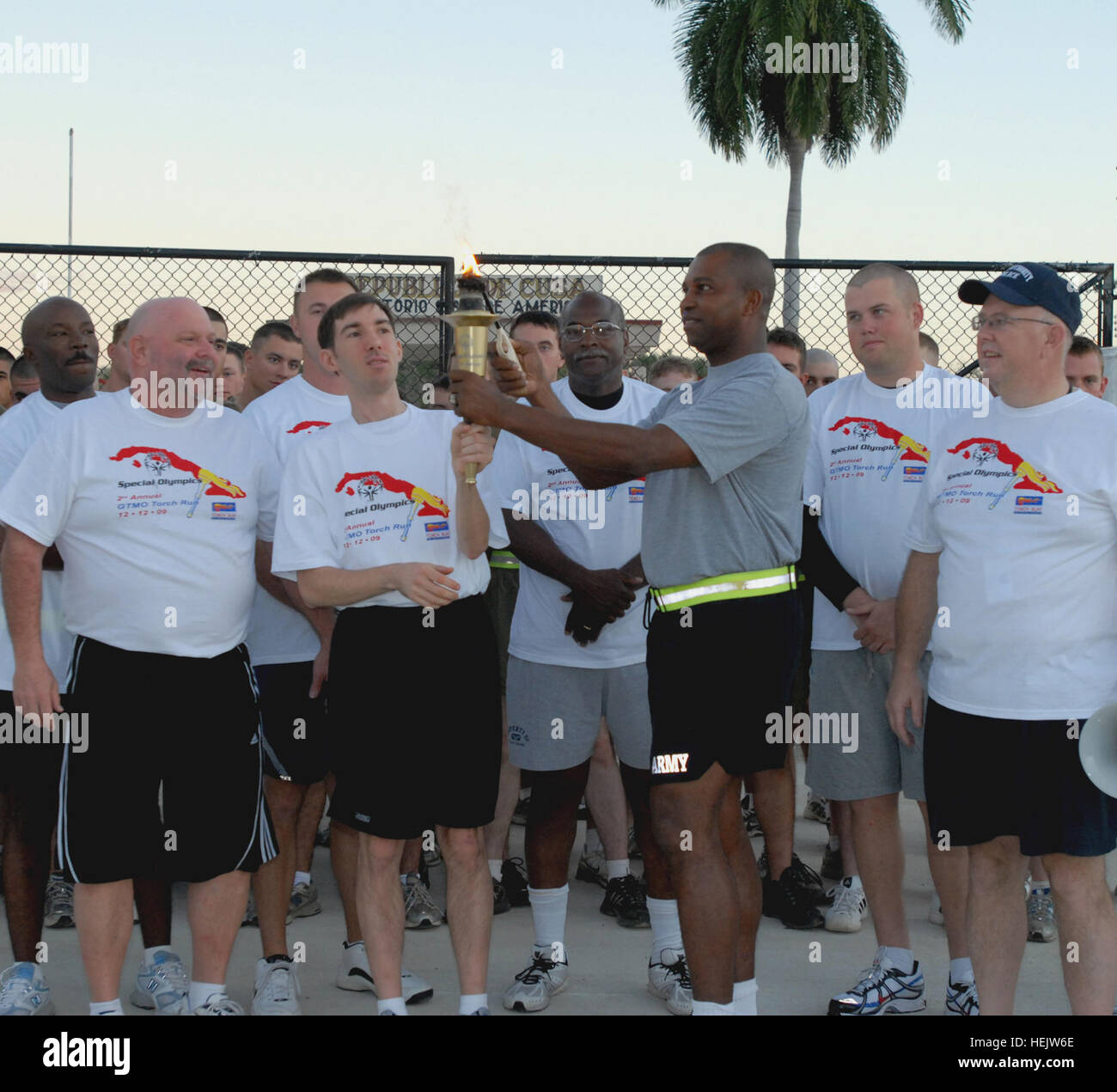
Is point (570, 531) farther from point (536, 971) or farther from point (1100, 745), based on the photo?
point (1100, 745)

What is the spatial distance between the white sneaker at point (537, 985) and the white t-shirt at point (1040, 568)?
1.73 m

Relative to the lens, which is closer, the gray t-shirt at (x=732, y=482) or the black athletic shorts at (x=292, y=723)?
the gray t-shirt at (x=732, y=482)

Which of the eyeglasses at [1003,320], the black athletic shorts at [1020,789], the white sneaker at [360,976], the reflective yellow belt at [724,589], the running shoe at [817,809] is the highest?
the eyeglasses at [1003,320]

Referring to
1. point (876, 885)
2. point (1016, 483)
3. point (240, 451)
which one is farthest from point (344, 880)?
point (1016, 483)

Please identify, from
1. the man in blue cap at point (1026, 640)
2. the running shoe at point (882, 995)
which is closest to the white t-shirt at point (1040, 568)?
the man in blue cap at point (1026, 640)

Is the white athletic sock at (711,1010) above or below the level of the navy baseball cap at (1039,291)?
below

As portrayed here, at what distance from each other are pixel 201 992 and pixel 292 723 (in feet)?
3.20

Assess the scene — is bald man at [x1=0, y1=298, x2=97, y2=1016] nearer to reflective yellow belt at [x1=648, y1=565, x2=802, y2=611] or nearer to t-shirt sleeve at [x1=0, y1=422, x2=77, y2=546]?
t-shirt sleeve at [x1=0, y1=422, x2=77, y2=546]

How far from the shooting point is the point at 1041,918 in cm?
487

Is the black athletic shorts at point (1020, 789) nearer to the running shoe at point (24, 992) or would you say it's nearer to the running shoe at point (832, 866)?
the running shoe at point (832, 866)

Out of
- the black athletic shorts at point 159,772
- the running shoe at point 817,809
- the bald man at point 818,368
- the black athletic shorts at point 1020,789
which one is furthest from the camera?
the bald man at point 818,368

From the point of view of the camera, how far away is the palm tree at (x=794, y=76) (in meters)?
26.3

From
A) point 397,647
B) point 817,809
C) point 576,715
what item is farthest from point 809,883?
point 397,647

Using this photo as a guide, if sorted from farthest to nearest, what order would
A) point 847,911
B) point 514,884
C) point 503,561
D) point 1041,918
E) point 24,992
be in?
1. point 503,561
2. point 514,884
3. point 847,911
4. point 1041,918
5. point 24,992
